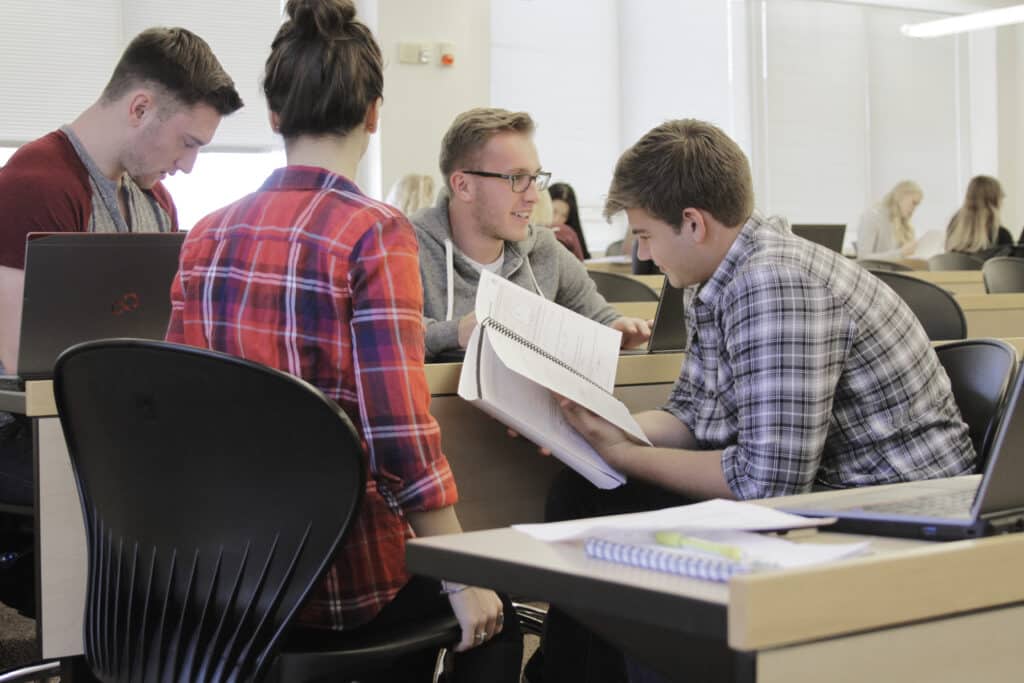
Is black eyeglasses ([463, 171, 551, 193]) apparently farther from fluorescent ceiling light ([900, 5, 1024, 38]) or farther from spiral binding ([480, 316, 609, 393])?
fluorescent ceiling light ([900, 5, 1024, 38])

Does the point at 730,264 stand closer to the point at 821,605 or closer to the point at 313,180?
the point at 313,180

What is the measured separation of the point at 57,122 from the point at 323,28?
19.0ft

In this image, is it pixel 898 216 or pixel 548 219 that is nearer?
pixel 548 219

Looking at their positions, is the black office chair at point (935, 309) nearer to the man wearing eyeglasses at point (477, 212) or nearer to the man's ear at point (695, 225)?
the man wearing eyeglasses at point (477, 212)

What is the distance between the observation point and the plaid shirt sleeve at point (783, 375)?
1.49 m

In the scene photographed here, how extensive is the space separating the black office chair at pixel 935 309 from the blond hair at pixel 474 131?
2.86 ft

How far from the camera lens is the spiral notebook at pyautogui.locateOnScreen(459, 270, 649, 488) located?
5.10ft

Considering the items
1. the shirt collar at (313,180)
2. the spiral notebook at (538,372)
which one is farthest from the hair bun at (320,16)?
the spiral notebook at (538,372)

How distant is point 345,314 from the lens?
133 centimetres

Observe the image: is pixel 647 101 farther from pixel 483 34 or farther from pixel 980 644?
pixel 980 644

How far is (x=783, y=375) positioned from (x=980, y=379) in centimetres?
40

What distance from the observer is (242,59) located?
707 centimetres

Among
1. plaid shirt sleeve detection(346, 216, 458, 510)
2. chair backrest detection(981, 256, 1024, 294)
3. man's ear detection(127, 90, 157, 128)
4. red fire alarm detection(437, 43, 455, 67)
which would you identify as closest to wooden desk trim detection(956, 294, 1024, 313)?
chair backrest detection(981, 256, 1024, 294)

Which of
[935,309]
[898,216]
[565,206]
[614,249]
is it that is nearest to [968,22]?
[898,216]
